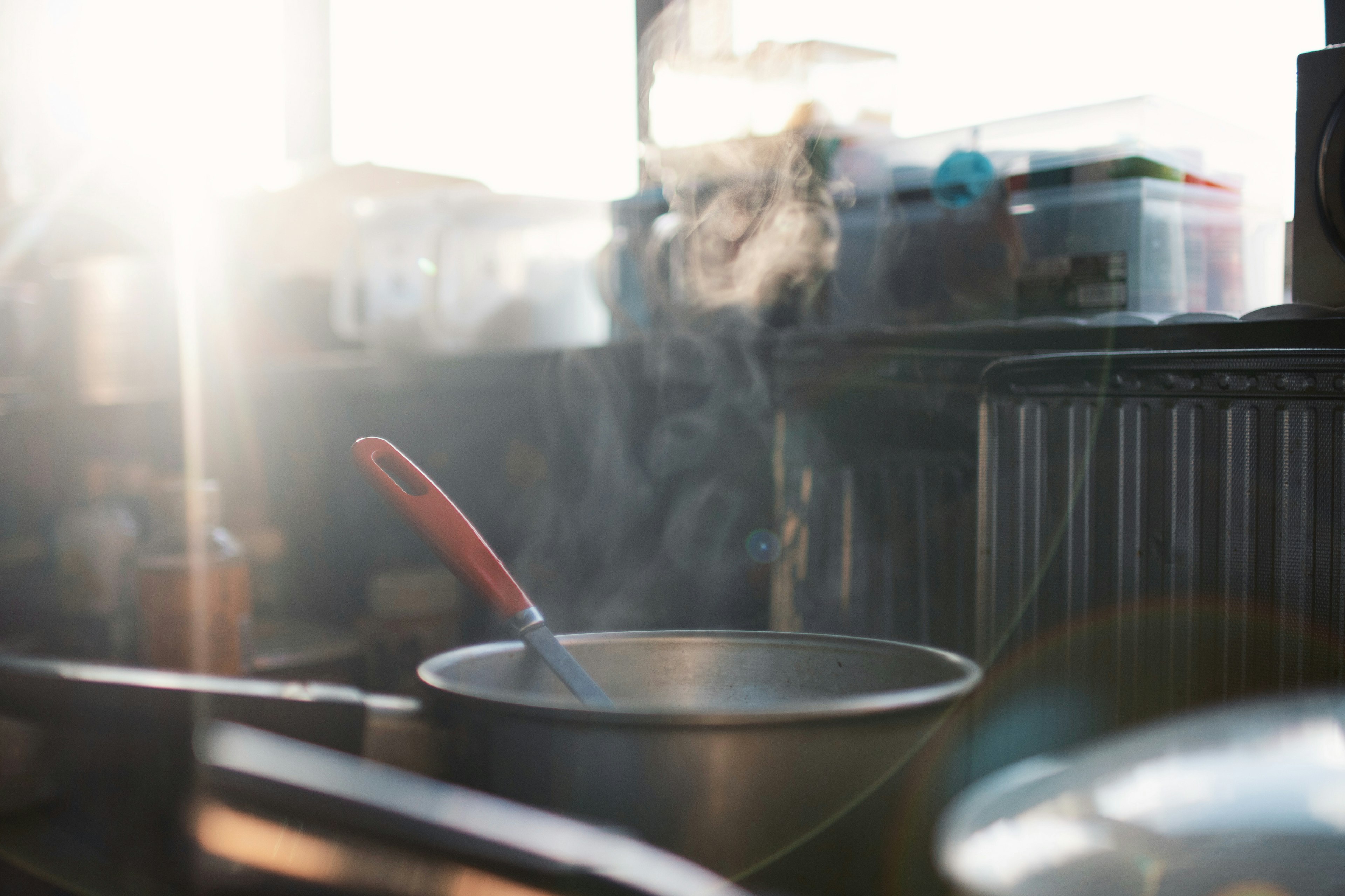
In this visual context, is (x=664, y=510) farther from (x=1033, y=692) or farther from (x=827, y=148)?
(x=1033, y=692)

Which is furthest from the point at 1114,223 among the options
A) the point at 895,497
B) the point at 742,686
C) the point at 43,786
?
the point at 43,786

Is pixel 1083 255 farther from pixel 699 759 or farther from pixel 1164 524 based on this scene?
pixel 699 759

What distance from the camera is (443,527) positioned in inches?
22.1

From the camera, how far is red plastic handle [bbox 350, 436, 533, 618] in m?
0.55

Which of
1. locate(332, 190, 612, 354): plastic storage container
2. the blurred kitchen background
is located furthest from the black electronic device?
locate(332, 190, 612, 354): plastic storage container

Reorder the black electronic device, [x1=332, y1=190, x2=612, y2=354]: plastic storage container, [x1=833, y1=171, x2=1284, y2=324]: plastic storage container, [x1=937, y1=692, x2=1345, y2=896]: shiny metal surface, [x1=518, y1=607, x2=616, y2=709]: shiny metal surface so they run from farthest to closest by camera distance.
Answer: [x1=332, y1=190, x2=612, y2=354]: plastic storage container, [x1=833, y1=171, x2=1284, y2=324]: plastic storage container, the black electronic device, [x1=518, y1=607, x2=616, y2=709]: shiny metal surface, [x1=937, y1=692, x2=1345, y2=896]: shiny metal surface

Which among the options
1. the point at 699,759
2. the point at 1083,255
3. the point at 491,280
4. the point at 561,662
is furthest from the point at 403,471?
the point at 491,280

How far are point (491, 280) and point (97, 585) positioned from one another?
25.2 inches

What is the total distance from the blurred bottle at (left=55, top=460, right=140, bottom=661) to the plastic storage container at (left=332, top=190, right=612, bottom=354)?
0.45 m

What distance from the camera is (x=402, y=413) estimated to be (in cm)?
160

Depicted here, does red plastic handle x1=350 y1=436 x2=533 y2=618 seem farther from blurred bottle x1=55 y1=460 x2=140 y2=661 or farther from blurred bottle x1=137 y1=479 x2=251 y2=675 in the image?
blurred bottle x1=55 y1=460 x2=140 y2=661

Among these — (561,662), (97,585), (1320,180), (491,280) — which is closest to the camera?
(561,662)

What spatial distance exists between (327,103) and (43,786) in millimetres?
1975

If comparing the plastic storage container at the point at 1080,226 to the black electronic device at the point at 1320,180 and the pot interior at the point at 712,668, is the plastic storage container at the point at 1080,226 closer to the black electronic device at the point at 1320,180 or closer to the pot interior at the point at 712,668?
the black electronic device at the point at 1320,180
